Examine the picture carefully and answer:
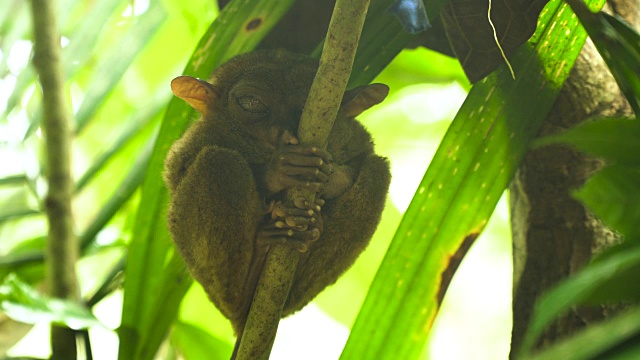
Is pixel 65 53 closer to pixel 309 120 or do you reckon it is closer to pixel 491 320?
pixel 309 120

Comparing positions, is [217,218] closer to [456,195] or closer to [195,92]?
[195,92]

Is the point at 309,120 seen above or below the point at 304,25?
below

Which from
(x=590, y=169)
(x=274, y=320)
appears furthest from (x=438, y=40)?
(x=274, y=320)

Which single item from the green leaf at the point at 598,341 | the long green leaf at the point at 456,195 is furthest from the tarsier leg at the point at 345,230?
the green leaf at the point at 598,341

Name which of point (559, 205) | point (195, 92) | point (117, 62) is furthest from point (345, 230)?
point (117, 62)

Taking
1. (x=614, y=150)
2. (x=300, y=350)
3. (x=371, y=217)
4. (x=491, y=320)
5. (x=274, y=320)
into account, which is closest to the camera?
(x=614, y=150)

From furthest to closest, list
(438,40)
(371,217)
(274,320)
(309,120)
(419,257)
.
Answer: (438,40) → (371,217) → (419,257) → (274,320) → (309,120)
